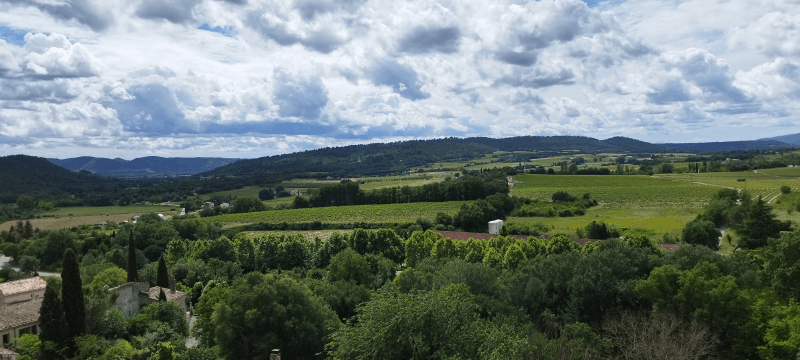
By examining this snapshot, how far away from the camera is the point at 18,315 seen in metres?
34.8

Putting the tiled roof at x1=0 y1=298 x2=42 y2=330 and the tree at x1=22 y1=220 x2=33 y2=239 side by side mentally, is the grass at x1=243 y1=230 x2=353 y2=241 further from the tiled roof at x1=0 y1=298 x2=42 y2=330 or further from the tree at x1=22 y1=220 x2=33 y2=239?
the tree at x1=22 y1=220 x2=33 y2=239

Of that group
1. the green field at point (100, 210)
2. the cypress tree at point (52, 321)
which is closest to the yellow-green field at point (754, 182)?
the cypress tree at point (52, 321)

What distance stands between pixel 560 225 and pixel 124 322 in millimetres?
60314

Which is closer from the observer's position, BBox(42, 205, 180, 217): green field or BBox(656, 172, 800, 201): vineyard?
BBox(656, 172, 800, 201): vineyard

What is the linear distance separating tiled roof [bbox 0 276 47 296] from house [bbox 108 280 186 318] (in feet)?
31.5

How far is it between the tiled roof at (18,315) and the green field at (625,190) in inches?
3265

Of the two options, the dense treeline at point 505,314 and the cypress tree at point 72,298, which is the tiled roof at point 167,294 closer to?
the dense treeline at point 505,314

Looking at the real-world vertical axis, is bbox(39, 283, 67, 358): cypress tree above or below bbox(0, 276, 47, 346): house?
above

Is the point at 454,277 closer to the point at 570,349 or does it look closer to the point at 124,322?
the point at 570,349

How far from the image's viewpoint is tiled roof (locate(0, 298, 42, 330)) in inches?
1316

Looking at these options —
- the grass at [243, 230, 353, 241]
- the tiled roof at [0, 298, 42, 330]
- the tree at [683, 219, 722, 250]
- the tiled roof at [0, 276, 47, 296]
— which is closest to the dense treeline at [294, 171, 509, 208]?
the grass at [243, 230, 353, 241]

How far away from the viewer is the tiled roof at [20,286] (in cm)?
4156

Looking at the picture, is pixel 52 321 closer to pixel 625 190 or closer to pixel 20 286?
pixel 20 286

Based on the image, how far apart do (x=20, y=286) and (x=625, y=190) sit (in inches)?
3804
